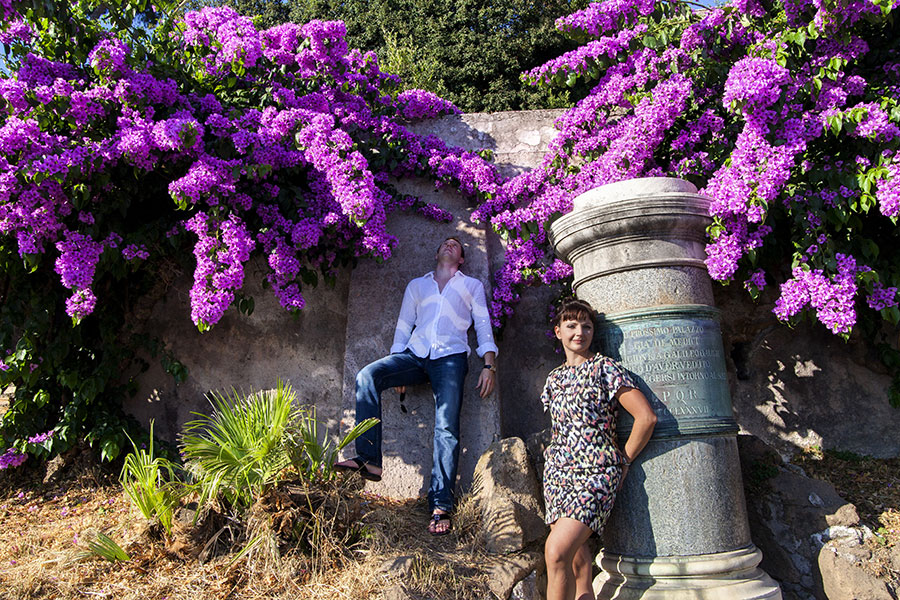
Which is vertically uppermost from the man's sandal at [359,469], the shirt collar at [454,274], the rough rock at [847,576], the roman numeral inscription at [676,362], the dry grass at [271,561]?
the shirt collar at [454,274]

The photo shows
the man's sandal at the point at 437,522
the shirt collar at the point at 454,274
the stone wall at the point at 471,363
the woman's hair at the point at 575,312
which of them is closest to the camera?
the woman's hair at the point at 575,312

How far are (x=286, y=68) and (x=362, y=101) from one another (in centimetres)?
61

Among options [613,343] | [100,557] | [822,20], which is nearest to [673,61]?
[822,20]

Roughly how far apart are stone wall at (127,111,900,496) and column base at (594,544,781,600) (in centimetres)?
132

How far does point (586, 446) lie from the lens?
3170 millimetres

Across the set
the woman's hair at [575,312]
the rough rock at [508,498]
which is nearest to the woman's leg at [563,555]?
the rough rock at [508,498]

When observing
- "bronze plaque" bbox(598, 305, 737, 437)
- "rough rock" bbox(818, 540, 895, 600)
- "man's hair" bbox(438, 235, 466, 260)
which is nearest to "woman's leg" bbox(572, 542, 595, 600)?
"bronze plaque" bbox(598, 305, 737, 437)

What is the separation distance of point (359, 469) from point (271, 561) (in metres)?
0.73

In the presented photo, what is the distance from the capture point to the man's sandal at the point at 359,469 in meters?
3.59

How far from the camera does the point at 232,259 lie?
13.4ft

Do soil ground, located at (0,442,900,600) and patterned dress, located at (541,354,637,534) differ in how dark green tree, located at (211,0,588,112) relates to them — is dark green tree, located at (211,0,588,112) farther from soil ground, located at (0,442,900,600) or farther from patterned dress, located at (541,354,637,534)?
soil ground, located at (0,442,900,600)

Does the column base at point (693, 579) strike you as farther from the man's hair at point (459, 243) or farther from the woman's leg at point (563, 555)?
the man's hair at point (459, 243)

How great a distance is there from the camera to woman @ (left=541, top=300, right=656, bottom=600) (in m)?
3.04

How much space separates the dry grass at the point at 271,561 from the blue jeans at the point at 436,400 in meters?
0.27
